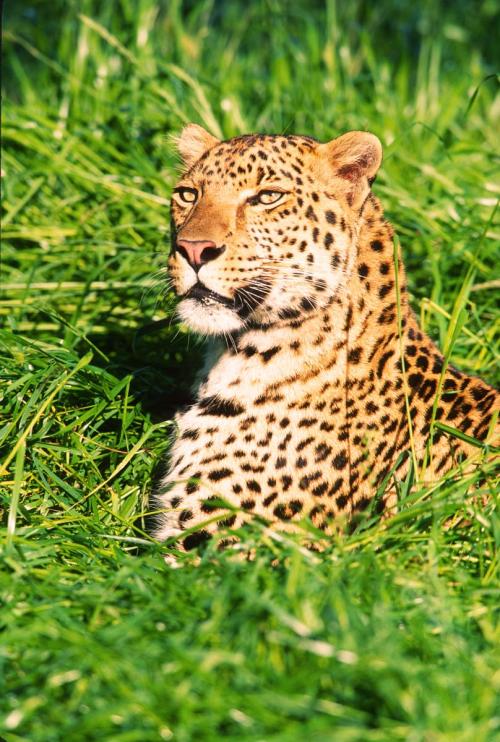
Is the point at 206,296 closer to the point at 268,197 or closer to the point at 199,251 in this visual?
the point at 199,251

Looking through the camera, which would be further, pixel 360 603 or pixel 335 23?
pixel 335 23

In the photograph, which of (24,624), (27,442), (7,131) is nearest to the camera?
(24,624)

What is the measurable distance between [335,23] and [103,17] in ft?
5.79

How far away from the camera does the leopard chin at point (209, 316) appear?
4.15 meters

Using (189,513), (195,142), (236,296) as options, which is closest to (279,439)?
(189,513)

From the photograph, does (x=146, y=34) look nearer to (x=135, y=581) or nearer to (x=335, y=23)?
(x=335, y=23)

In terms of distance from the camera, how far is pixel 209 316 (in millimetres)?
4160

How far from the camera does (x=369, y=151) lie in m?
4.32

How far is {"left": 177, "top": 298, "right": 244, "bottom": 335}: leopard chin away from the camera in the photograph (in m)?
4.15

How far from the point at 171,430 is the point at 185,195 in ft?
3.52

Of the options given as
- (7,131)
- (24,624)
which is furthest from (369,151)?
(7,131)

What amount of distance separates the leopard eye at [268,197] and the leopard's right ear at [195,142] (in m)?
0.62

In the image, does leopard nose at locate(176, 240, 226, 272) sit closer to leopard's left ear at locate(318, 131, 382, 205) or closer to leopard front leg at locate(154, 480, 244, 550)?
leopard's left ear at locate(318, 131, 382, 205)

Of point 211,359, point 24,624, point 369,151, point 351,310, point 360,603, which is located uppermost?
point 369,151
